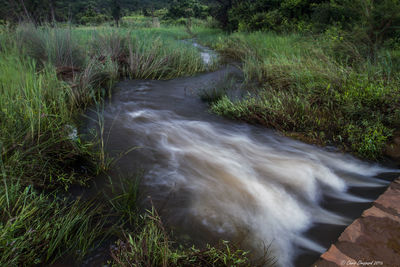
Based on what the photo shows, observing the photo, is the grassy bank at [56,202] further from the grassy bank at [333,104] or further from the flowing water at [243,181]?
the grassy bank at [333,104]

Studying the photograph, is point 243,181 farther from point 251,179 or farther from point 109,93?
point 109,93

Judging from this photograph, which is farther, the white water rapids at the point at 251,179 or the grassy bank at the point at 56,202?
Answer: the white water rapids at the point at 251,179

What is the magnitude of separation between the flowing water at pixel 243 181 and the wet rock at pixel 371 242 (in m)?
0.18

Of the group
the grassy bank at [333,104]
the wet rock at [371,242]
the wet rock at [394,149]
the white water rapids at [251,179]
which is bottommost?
the white water rapids at [251,179]

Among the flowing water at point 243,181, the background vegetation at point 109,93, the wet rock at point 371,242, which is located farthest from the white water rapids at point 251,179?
the background vegetation at point 109,93

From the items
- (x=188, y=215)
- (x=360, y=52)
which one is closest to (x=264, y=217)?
(x=188, y=215)

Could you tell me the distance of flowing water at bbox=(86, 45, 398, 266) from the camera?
6.81 ft

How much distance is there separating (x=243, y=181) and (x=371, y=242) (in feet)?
4.14

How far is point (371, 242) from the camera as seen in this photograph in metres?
1.74

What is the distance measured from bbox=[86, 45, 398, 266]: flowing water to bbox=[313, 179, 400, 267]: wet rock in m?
0.18

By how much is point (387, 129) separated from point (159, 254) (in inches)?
130

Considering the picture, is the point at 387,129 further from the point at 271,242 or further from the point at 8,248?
→ the point at 8,248

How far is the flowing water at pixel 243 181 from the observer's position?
2076 mm

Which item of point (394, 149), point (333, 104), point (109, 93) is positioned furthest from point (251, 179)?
point (109, 93)
